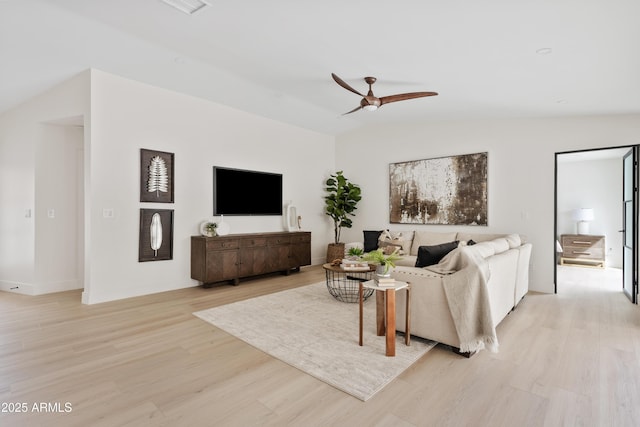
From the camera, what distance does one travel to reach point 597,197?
23.8ft

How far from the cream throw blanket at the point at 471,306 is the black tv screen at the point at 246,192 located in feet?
12.8

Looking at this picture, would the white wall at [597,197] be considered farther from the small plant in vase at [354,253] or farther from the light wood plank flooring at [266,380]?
the small plant in vase at [354,253]

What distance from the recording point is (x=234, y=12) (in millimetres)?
2906

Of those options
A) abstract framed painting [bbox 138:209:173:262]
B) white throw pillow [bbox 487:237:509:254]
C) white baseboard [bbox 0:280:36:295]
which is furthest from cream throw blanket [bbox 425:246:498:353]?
white baseboard [bbox 0:280:36:295]

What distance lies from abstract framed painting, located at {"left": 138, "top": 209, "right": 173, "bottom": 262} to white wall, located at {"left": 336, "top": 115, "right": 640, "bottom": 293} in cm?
446

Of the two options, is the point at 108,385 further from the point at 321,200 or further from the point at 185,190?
the point at 321,200

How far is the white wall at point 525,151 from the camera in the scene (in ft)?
15.3

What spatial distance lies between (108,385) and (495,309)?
128 inches

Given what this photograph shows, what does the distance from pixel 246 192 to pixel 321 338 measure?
348cm

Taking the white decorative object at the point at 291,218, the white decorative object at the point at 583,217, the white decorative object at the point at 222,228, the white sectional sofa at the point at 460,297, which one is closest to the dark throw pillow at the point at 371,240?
the white decorative object at the point at 291,218

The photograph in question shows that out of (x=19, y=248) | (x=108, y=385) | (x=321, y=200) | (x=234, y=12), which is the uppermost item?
(x=234, y=12)

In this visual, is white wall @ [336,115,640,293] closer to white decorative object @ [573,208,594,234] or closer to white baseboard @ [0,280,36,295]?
white decorative object @ [573,208,594,234]

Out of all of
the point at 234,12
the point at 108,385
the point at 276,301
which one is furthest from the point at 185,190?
the point at 108,385

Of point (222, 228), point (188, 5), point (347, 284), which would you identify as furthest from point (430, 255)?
point (222, 228)
